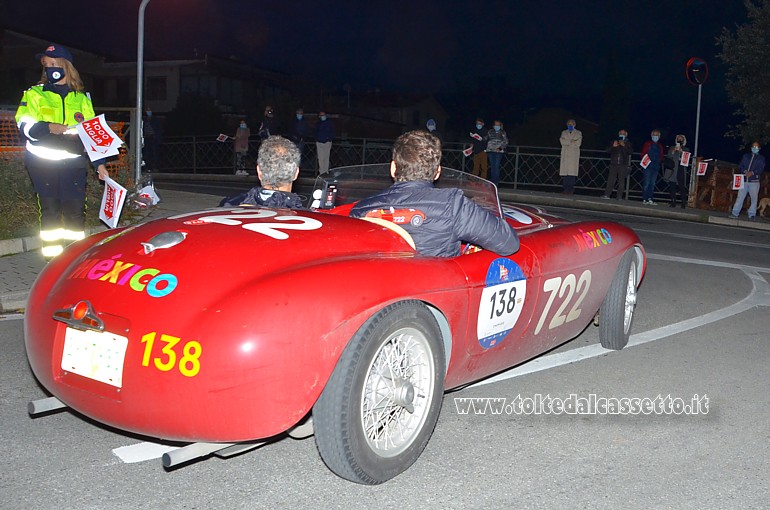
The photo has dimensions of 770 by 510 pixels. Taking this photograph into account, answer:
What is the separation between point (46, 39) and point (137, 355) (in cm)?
5188

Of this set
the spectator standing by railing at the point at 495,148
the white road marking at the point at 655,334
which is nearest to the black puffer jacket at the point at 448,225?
the white road marking at the point at 655,334

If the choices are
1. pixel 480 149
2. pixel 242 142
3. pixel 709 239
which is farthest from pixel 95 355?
pixel 242 142

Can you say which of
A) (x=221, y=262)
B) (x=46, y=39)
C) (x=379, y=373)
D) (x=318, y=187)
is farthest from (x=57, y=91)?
(x=46, y=39)

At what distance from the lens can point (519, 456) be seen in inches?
155

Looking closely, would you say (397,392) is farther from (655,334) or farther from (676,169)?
(676,169)

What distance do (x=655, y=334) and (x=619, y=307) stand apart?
35.9 inches

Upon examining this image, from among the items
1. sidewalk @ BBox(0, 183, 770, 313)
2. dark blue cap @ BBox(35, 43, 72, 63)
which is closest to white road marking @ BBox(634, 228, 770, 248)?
sidewalk @ BBox(0, 183, 770, 313)

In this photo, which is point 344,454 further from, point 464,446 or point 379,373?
point 464,446

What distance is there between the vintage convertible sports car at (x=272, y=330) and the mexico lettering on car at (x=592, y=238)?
704 millimetres

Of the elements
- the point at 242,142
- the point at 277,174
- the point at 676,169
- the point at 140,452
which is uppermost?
the point at 277,174

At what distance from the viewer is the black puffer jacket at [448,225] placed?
13.7ft

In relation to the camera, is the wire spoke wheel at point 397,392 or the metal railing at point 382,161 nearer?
the wire spoke wheel at point 397,392

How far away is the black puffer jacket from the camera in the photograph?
4.18 metres

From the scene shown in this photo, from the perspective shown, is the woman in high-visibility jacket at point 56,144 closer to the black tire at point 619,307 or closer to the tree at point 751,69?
the black tire at point 619,307
